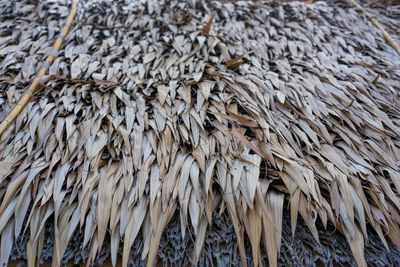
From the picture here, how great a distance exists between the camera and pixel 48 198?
624 millimetres

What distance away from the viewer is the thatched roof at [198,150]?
62cm

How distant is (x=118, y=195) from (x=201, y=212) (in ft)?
0.69

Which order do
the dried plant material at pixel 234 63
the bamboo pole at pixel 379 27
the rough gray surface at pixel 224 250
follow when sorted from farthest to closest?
the bamboo pole at pixel 379 27 < the dried plant material at pixel 234 63 < the rough gray surface at pixel 224 250

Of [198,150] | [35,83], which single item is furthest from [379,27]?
[35,83]

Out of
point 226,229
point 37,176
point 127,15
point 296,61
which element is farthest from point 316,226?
point 127,15

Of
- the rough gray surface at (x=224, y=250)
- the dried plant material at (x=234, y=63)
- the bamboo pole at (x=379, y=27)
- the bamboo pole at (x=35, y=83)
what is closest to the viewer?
the rough gray surface at (x=224, y=250)

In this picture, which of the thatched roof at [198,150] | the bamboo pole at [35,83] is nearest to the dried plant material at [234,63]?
the thatched roof at [198,150]

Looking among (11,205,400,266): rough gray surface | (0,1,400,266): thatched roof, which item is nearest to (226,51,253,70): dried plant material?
(0,1,400,266): thatched roof

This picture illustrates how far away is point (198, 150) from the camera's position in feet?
2.23

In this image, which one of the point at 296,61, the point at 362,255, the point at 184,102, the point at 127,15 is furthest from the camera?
the point at 127,15

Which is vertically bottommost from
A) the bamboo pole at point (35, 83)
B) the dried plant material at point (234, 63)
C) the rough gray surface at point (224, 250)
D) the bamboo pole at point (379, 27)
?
the rough gray surface at point (224, 250)

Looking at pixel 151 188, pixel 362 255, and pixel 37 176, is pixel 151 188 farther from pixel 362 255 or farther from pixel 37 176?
pixel 362 255

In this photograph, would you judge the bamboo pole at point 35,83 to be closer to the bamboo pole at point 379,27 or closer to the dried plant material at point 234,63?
the dried plant material at point 234,63

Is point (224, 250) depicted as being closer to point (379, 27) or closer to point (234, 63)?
point (234, 63)
